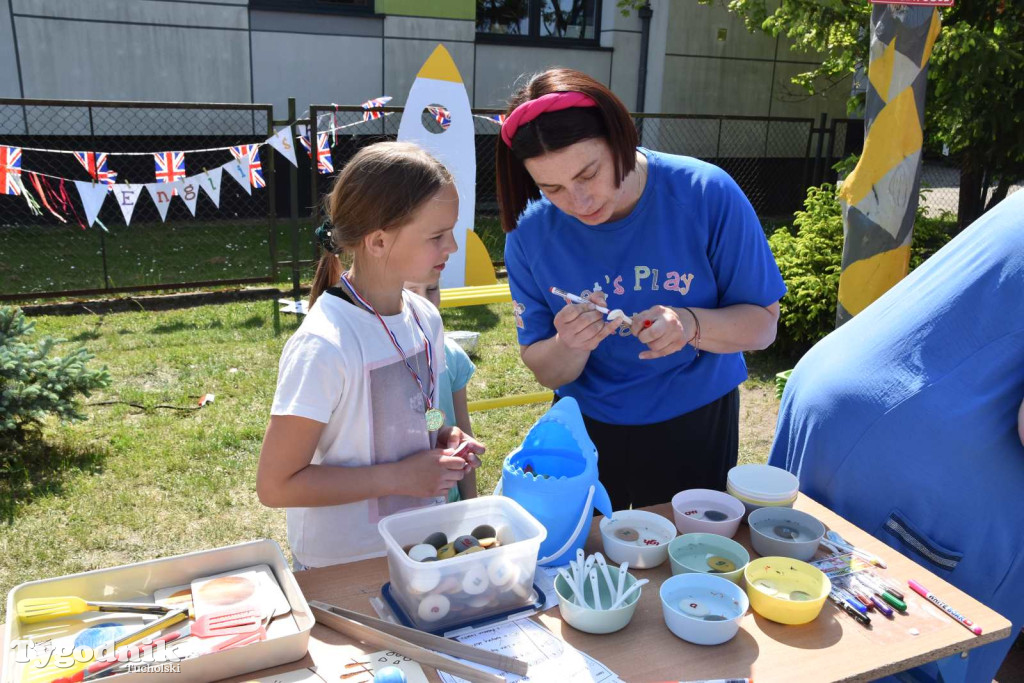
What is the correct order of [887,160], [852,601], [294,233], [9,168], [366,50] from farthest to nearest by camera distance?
[366,50]
[294,233]
[9,168]
[887,160]
[852,601]

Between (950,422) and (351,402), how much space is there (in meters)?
1.21

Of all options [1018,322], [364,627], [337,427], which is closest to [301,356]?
[337,427]

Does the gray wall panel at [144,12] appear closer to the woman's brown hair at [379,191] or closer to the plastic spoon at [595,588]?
the woman's brown hair at [379,191]

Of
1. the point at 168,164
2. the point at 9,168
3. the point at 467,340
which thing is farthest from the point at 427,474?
the point at 168,164

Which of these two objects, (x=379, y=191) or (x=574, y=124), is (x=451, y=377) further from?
(x=574, y=124)

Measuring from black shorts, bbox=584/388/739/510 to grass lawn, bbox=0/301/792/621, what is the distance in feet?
5.54

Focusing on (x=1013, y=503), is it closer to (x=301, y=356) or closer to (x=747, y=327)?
(x=747, y=327)

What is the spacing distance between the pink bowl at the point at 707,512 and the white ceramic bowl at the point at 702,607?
21 centimetres

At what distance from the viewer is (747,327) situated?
187 centimetres

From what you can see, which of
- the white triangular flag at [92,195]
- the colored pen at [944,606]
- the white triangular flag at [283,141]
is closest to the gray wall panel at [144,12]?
the white triangular flag at [283,141]

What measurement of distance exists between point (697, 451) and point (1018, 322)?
796mm

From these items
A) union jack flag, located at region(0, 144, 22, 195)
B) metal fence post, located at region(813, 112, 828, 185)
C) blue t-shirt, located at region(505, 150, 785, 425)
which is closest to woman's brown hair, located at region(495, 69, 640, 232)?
blue t-shirt, located at region(505, 150, 785, 425)

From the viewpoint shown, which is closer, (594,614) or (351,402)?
(594,614)

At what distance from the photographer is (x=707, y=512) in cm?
171
